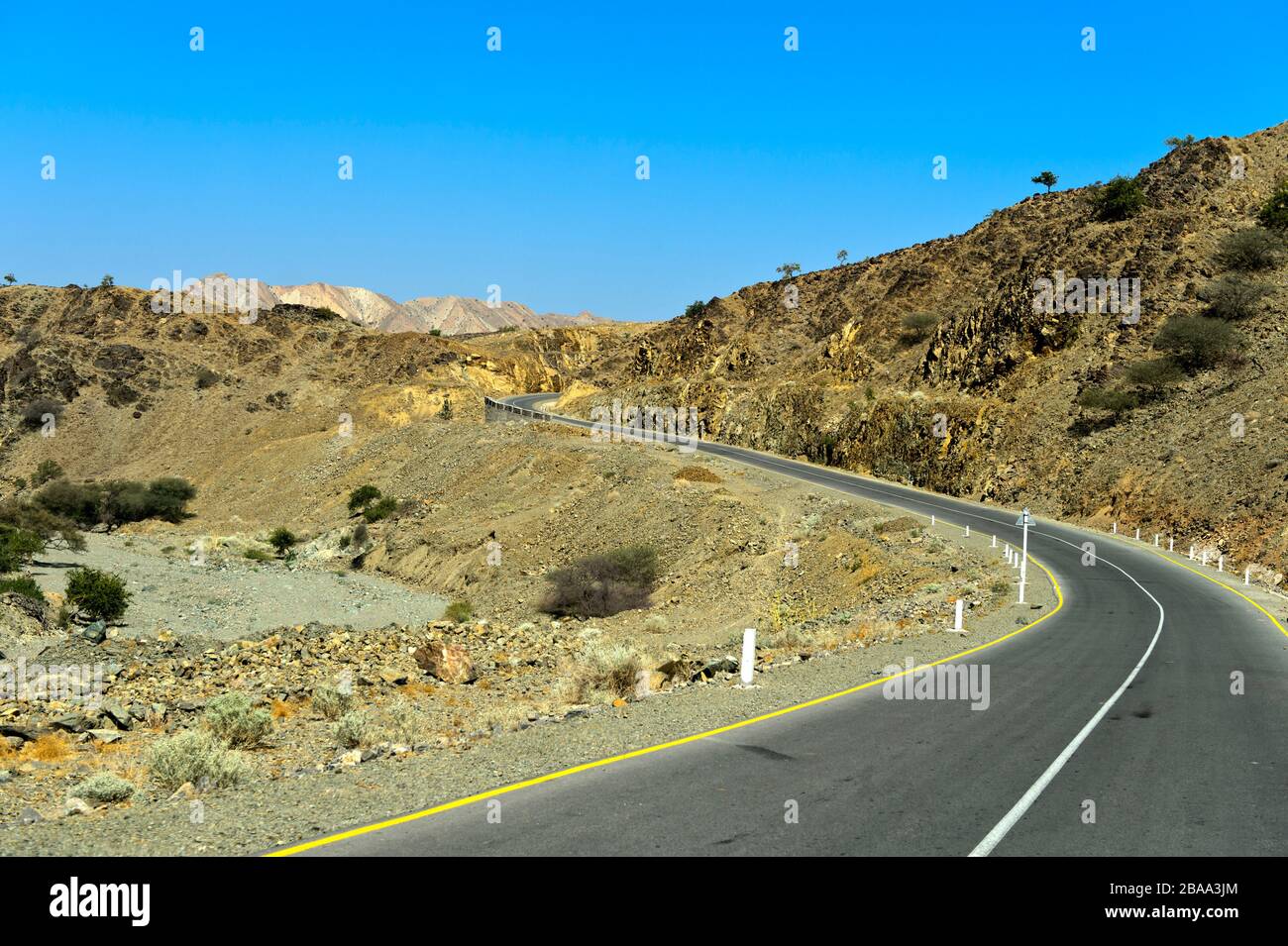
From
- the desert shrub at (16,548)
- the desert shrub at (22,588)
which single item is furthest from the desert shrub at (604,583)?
the desert shrub at (16,548)

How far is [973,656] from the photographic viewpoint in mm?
16953

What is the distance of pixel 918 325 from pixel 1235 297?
22608mm

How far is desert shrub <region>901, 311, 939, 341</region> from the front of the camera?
227 ft

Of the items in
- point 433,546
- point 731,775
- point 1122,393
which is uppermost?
point 1122,393

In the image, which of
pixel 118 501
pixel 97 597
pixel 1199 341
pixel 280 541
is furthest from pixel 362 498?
pixel 1199 341

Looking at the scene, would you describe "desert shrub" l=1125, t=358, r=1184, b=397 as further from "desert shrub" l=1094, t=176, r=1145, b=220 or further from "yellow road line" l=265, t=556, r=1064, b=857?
"yellow road line" l=265, t=556, r=1064, b=857

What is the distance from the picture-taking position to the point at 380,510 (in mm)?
51438

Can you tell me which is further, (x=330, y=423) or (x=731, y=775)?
(x=330, y=423)

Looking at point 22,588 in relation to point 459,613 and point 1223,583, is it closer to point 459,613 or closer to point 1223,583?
point 459,613

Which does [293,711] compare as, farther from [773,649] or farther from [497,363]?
[497,363]

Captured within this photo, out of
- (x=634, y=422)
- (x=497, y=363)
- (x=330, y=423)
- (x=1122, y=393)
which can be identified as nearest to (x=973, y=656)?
(x=1122, y=393)

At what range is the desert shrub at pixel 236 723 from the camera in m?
13.3

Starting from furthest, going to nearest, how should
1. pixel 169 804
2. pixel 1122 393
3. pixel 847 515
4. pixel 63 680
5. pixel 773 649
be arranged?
pixel 1122 393
pixel 847 515
pixel 773 649
pixel 63 680
pixel 169 804

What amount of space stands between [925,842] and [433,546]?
3871 cm
